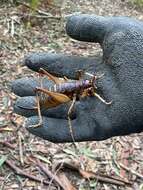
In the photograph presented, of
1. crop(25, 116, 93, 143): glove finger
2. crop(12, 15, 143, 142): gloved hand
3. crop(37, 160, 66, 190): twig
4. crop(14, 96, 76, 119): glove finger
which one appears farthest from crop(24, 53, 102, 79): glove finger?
crop(37, 160, 66, 190): twig

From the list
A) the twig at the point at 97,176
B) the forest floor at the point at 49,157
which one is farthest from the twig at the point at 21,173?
the twig at the point at 97,176

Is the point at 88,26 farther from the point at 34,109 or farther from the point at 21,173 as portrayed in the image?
the point at 21,173

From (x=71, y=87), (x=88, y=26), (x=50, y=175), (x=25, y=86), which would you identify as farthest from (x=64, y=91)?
(x=50, y=175)

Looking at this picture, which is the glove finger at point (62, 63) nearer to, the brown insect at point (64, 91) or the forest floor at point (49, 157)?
the brown insect at point (64, 91)

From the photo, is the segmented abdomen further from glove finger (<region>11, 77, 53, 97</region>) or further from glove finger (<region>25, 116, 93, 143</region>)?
glove finger (<region>25, 116, 93, 143</region>)

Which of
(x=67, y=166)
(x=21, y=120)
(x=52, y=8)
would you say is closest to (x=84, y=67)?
(x=67, y=166)

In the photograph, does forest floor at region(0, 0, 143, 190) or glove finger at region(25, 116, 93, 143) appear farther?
forest floor at region(0, 0, 143, 190)
